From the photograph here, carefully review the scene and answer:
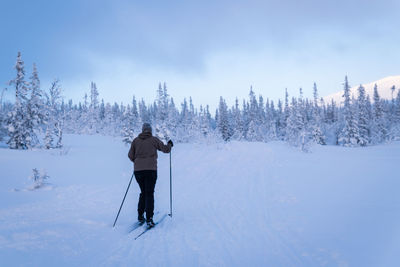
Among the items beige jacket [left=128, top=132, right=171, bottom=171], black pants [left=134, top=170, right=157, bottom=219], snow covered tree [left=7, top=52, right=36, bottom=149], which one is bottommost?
black pants [left=134, top=170, right=157, bottom=219]

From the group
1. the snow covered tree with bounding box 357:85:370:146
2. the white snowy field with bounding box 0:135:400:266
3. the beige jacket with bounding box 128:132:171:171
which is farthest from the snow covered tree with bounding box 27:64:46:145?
the snow covered tree with bounding box 357:85:370:146

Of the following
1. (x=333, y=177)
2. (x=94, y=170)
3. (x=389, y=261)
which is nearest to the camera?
(x=389, y=261)

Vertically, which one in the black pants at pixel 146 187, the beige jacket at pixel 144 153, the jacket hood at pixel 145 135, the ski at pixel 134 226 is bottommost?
the ski at pixel 134 226

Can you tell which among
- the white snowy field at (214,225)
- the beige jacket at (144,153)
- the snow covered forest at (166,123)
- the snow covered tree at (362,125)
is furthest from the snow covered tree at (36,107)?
the snow covered tree at (362,125)

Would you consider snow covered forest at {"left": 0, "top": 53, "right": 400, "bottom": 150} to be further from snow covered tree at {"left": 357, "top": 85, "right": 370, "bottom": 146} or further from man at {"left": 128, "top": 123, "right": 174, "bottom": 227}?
man at {"left": 128, "top": 123, "right": 174, "bottom": 227}

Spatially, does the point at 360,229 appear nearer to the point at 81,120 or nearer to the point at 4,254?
the point at 4,254

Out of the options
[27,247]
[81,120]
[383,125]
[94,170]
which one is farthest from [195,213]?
[81,120]

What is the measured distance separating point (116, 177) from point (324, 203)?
9.11m

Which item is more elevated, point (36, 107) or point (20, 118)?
point (36, 107)

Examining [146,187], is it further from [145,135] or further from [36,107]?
[36,107]

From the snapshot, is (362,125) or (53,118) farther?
(362,125)

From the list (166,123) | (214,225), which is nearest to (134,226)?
(214,225)

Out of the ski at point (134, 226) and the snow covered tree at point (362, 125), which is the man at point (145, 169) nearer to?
the ski at point (134, 226)

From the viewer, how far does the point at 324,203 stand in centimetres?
619
